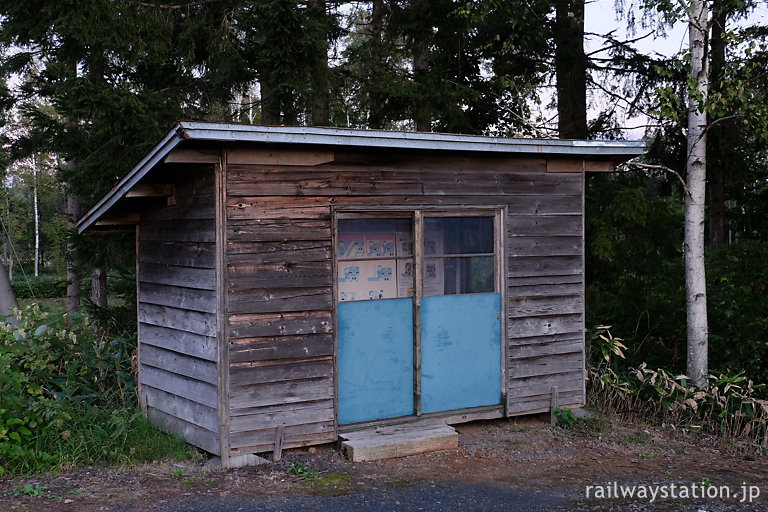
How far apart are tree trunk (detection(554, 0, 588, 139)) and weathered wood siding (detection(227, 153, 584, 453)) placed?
5.50 m

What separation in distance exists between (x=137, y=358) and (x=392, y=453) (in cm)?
334

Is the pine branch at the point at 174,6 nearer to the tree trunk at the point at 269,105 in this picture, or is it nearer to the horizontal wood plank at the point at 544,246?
the tree trunk at the point at 269,105

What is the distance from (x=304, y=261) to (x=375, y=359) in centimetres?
121

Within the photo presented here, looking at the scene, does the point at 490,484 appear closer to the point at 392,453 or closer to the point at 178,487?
the point at 392,453

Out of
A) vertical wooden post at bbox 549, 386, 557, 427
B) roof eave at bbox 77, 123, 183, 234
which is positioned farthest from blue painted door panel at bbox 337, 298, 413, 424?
roof eave at bbox 77, 123, 183, 234

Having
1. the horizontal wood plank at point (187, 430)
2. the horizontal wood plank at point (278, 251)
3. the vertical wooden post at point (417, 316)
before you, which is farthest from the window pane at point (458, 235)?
the horizontal wood plank at point (187, 430)

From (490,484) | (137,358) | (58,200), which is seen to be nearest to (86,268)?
(137,358)

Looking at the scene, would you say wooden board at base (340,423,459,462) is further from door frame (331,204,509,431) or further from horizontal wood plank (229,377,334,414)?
horizontal wood plank (229,377,334,414)

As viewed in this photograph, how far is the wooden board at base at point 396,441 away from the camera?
6.17m

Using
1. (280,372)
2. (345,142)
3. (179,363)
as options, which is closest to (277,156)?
(345,142)

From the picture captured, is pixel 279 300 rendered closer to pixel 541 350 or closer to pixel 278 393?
pixel 278 393

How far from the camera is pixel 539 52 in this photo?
511 inches

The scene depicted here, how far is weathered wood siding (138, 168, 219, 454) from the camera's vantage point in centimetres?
612

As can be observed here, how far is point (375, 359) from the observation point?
6.70 m
